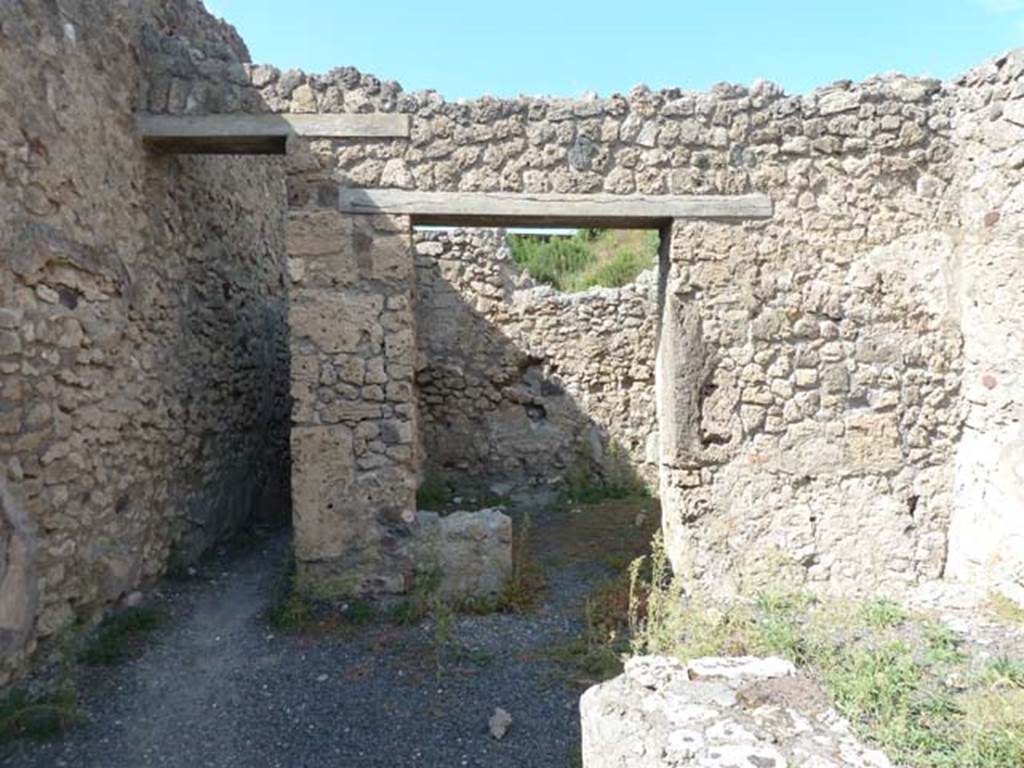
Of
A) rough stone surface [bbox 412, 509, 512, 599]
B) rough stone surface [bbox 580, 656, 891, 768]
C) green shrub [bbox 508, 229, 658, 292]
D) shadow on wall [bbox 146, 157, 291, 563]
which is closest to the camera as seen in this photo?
rough stone surface [bbox 580, 656, 891, 768]

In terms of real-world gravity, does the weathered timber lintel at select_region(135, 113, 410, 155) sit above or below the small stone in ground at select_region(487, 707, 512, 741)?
above

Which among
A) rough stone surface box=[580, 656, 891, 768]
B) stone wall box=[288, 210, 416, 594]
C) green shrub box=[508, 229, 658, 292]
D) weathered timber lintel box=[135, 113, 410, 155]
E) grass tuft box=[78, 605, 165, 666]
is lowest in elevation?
grass tuft box=[78, 605, 165, 666]

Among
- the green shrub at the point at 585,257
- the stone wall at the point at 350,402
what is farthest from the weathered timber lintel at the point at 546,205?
the green shrub at the point at 585,257

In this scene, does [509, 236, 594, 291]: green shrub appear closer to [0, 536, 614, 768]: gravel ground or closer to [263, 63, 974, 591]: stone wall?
[263, 63, 974, 591]: stone wall

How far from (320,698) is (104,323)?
246 cm

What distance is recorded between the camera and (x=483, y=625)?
4.22 m

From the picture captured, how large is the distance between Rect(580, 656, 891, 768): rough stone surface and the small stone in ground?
1.01 metres

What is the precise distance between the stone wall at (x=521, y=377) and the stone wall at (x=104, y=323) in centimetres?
231

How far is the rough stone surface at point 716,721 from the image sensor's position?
1.95 m

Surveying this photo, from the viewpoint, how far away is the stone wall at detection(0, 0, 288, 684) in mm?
3307

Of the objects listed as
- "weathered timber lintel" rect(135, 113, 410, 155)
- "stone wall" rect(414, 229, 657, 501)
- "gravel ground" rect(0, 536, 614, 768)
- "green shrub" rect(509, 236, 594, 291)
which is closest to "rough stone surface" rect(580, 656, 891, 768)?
"gravel ground" rect(0, 536, 614, 768)

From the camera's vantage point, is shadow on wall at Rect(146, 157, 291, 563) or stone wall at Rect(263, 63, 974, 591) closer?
stone wall at Rect(263, 63, 974, 591)

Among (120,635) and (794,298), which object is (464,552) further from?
(794,298)

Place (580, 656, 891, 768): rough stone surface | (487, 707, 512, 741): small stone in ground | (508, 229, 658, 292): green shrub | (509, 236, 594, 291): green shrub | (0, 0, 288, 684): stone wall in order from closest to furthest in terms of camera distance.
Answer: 1. (580, 656, 891, 768): rough stone surface
2. (487, 707, 512, 741): small stone in ground
3. (0, 0, 288, 684): stone wall
4. (508, 229, 658, 292): green shrub
5. (509, 236, 594, 291): green shrub
